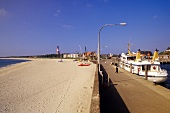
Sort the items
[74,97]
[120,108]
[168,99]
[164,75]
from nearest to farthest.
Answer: [120,108]
[168,99]
[74,97]
[164,75]

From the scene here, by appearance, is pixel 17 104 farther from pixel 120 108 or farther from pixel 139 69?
pixel 139 69

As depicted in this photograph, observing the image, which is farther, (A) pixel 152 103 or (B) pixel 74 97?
(B) pixel 74 97

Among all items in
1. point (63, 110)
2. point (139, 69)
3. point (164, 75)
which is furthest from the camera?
point (139, 69)

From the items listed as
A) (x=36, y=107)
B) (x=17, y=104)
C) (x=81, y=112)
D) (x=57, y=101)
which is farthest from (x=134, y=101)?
(x=17, y=104)

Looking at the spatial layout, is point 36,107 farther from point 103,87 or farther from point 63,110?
point 103,87

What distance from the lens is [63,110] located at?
9.95 m

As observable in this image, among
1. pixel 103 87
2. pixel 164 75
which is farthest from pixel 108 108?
pixel 164 75

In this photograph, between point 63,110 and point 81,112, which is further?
point 63,110

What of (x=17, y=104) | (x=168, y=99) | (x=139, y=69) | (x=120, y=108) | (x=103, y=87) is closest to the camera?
(x=120, y=108)

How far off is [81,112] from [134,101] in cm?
326

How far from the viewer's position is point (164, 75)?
21141 mm

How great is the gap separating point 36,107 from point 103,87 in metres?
5.75

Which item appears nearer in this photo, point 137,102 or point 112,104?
point 112,104

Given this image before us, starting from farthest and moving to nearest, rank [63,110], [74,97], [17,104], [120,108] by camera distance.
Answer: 1. [74,97]
2. [17,104]
3. [63,110]
4. [120,108]
